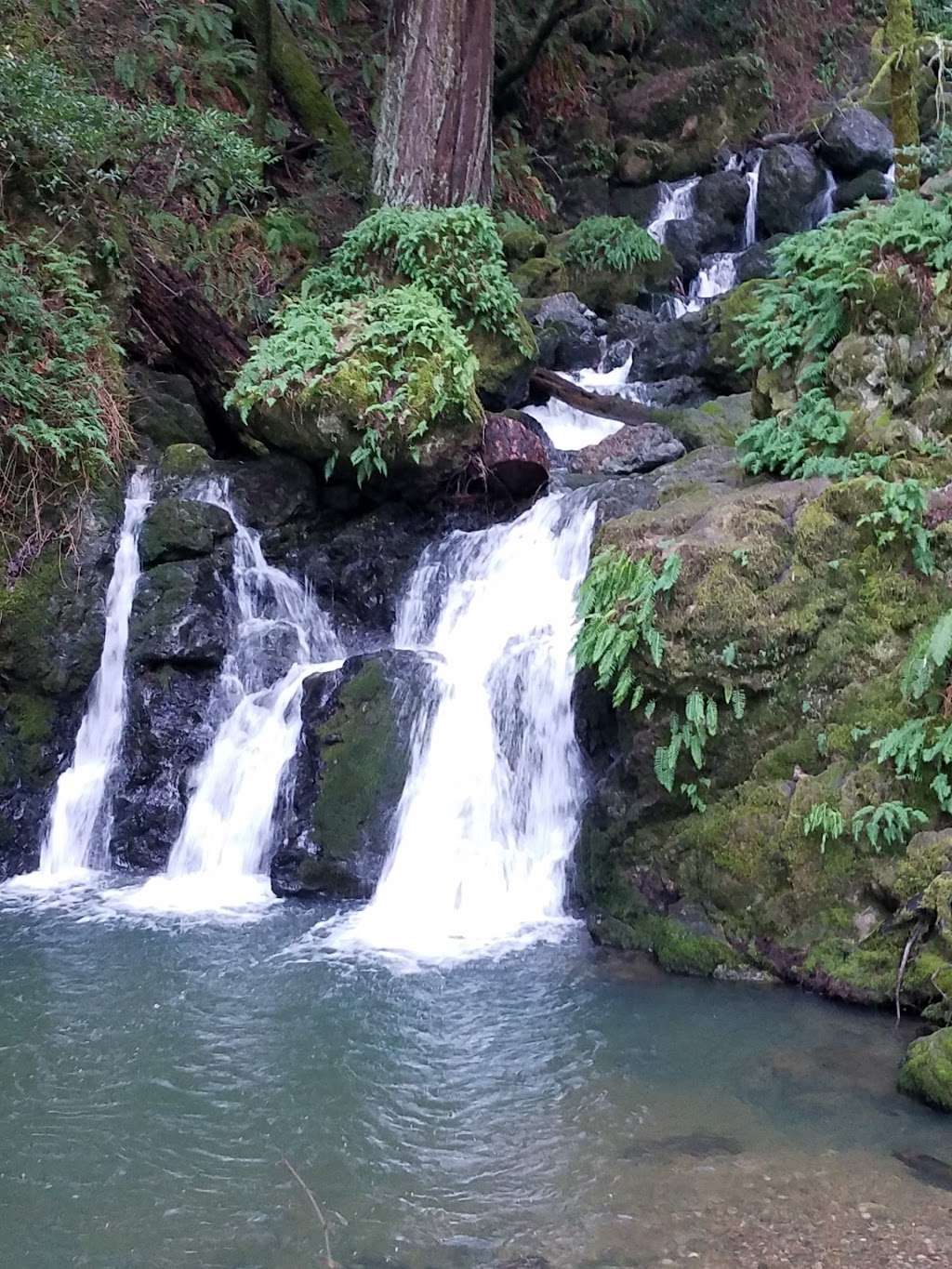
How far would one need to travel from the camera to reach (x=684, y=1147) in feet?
18.0

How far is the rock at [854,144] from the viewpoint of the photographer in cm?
1984

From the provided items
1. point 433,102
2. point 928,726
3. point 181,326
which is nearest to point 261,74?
point 433,102

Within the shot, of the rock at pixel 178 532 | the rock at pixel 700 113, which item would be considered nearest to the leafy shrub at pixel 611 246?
the rock at pixel 700 113

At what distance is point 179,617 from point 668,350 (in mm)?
8100

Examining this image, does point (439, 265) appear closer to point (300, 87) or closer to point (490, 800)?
point (490, 800)

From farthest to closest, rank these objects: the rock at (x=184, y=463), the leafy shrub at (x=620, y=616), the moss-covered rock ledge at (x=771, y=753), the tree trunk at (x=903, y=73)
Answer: the rock at (x=184, y=463), the tree trunk at (x=903, y=73), the leafy shrub at (x=620, y=616), the moss-covered rock ledge at (x=771, y=753)

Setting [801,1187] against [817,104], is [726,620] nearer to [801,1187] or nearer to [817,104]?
[801,1187]

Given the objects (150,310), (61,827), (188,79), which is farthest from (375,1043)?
(188,79)

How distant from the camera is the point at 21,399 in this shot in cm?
1077

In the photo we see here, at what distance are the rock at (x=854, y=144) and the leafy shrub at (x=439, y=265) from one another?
959 cm

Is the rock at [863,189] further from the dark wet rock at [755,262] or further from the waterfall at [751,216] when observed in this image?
the dark wet rock at [755,262]

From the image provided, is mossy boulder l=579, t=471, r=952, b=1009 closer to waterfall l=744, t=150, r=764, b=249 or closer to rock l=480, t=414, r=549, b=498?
rock l=480, t=414, r=549, b=498

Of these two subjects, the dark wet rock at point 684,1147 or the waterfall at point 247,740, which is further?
the waterfall at point 247,740

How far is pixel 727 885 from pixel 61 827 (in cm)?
593
